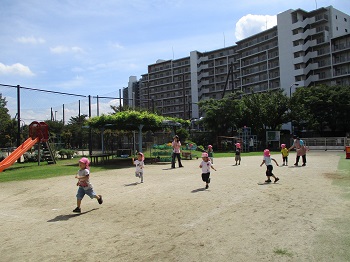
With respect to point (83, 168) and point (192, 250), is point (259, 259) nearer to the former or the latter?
point (192, 250)

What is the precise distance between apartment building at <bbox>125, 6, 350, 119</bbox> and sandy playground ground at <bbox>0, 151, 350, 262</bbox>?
39.3m

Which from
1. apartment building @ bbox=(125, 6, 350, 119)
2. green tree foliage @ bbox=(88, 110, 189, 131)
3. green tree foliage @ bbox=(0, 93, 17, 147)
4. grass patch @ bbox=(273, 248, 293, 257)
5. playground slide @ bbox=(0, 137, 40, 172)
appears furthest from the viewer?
apartment building @ bbox=(125, 6, 350, 119)

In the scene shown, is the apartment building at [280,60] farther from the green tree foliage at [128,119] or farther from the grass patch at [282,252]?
the grass patch at [282,252]

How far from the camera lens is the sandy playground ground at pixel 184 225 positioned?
4641 mm

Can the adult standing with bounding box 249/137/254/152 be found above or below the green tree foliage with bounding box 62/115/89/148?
below

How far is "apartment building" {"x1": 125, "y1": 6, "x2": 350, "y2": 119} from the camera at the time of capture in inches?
2496

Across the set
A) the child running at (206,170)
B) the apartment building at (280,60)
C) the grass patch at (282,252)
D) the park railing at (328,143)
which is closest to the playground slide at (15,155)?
the child running at (206,170)

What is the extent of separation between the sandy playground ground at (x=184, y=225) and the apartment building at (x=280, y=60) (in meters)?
39.3

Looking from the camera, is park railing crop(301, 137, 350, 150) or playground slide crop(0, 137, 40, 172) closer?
playground slide crop(0, 137, 40, 172)

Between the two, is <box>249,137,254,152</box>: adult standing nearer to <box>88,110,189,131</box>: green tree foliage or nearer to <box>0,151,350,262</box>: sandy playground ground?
<box>88,110,189,131</box>: green tree foliage

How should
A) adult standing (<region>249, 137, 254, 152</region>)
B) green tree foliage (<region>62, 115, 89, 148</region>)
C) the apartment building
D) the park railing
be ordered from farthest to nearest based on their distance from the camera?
the apartment building → green tree foliage (<region>62, 115, 89, 148</region>) → adult standing (<region>249, 137, 254, 152</region>) → the park railing

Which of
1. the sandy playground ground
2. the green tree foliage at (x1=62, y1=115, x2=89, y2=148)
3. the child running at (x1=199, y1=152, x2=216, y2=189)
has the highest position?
the green tree foliage at (x1=62, y1=115, x2=89, y2=148)

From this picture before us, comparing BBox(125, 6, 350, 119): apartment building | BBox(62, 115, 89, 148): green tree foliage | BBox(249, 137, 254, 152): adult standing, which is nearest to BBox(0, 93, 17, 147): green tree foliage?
BBox(62, 115, 89, 148): green tree foliage

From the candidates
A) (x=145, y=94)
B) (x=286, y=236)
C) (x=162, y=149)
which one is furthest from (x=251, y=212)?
(x=145, y=94)
